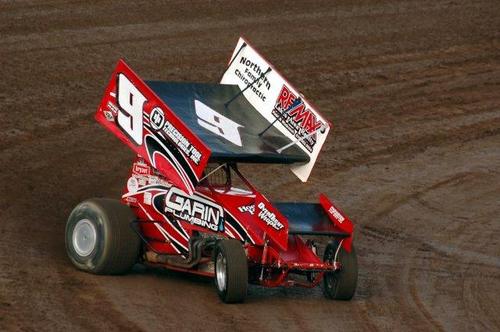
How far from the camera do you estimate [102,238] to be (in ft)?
48.3

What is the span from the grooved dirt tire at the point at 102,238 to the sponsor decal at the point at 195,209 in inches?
19.4

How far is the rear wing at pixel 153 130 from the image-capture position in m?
14.3

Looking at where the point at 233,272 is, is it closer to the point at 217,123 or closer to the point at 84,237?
the point at 84,237

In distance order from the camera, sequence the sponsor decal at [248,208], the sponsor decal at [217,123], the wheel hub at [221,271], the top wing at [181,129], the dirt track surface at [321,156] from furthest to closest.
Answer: the sponsor decal at [217,123] < the sponsor decal at [248,208] < the top wing at [181,129] < the dirt track surface at [321,156] < the wheel hub at [221,271]

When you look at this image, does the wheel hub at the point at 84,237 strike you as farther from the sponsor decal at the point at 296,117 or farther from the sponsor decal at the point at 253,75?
the sponsor decal at the point at 253,75

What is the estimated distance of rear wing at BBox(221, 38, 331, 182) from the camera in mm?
15336

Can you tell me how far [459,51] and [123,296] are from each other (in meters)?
16.3

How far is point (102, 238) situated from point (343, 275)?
2.70 m

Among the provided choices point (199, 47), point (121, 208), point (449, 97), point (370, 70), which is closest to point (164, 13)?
point (199, 47)

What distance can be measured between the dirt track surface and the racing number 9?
1650 millimetres

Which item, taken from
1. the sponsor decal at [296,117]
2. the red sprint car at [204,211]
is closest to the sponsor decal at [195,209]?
the red sprint car at [204,211]

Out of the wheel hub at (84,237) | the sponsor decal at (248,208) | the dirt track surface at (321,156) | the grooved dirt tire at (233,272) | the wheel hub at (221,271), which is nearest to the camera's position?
the grooved dirt tire at (233,272)

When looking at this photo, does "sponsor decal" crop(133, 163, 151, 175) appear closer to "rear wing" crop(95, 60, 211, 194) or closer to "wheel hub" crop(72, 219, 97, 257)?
"rear wing" crop(95, 60, 211, 194)

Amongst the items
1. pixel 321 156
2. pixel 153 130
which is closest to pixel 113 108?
pixel 153 130
